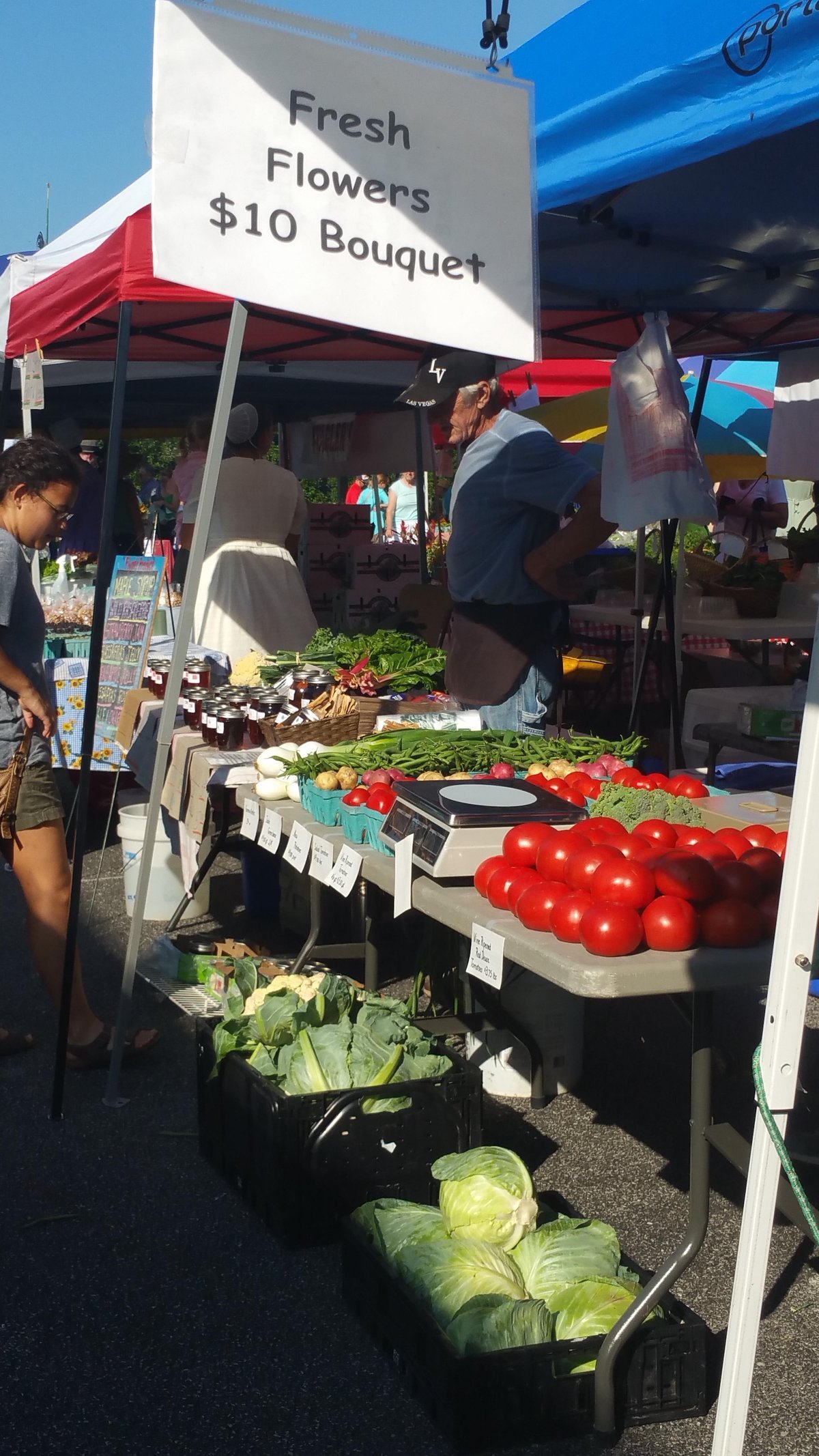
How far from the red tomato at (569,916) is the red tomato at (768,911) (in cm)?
35

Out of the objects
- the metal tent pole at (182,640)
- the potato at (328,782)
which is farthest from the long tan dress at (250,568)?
the potato at (328,782)

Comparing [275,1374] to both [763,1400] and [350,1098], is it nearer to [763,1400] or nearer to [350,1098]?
[350,1098]

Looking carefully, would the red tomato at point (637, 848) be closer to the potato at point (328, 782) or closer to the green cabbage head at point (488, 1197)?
the green cabbage head at point (488, 1197)

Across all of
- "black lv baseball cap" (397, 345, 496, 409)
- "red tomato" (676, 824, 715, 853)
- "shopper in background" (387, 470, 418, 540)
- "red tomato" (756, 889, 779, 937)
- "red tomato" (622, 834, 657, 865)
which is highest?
"black lv baseball cap" (397, 345, 496, 409)

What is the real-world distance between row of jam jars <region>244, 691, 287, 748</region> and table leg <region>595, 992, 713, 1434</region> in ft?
8.74

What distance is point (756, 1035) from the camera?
15.5 feet

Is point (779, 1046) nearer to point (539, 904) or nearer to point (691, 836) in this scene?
point (539, 904)

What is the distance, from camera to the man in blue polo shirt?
4.39 metres

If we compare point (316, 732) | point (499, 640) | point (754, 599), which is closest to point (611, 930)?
point (499, 640)

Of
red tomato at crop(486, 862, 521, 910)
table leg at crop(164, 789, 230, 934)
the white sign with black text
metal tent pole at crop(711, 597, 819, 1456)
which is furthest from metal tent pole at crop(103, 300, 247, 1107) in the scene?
metal tent pole at crop(711, 597, 819, 1456)

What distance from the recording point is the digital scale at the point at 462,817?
3.04m

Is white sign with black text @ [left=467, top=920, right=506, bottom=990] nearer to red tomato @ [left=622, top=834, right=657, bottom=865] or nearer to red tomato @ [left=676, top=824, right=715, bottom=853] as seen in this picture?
red tomato @ [left=622, top=834, right=657, bottom=865]

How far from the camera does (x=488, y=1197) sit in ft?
9.23

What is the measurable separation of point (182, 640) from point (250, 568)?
3544 mm
